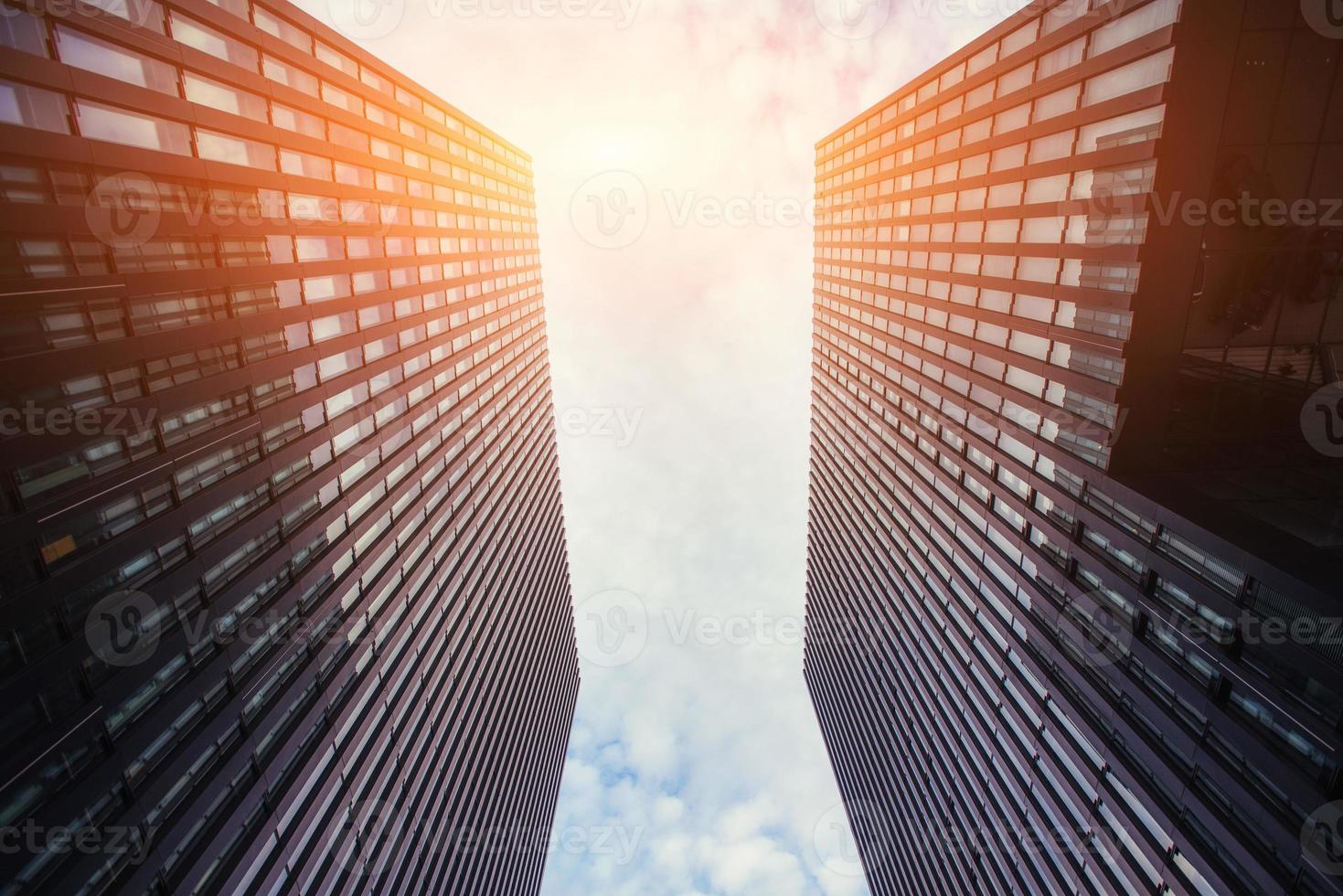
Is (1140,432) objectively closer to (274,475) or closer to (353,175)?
(274,475)

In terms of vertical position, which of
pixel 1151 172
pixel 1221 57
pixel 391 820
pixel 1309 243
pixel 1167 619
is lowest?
pixel 391 820

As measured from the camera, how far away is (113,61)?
1509 cm

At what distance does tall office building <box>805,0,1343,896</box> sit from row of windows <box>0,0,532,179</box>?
89.0ft

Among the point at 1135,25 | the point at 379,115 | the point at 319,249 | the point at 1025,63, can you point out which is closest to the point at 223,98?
the point at 319,249

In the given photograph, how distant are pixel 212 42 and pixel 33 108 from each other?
7.60m

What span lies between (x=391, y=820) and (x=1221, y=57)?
4446 cm

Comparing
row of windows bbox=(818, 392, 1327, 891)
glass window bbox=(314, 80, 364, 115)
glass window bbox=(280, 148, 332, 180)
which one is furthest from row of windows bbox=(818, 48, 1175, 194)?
glass window bbox=(314, 80, 364, 115)

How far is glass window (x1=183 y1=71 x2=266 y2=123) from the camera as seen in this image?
17.9 metres

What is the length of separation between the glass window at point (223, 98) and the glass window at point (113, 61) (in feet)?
2.26

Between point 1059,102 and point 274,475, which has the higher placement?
point 1059,102

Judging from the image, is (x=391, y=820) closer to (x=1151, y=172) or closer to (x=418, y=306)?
(x=418, y=306)

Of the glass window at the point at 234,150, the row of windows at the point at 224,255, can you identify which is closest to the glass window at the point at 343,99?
the row of windows at the point at 224,255

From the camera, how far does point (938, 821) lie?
4294 cm

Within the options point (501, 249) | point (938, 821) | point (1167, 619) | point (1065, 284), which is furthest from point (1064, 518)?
point (501, 249)
